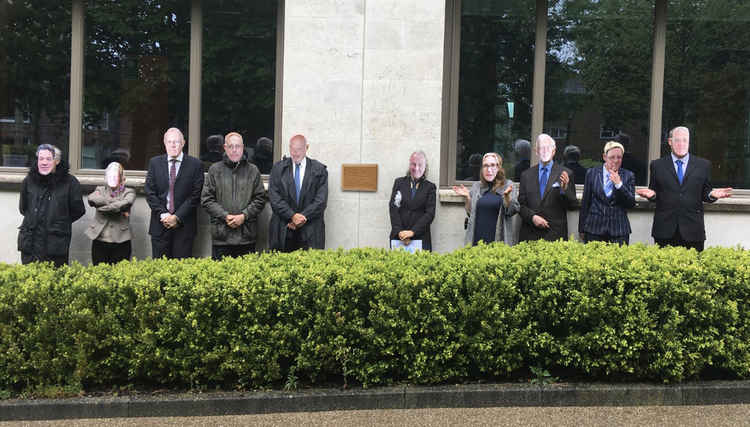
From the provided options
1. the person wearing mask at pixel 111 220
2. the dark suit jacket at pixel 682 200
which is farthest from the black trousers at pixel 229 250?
the dark suit jacket at pixel 682 200

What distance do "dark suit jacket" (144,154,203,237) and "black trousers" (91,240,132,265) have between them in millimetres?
403

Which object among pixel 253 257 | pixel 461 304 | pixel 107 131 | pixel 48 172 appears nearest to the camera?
pixel 461 304

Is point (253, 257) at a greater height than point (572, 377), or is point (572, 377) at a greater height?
point (253, 257)

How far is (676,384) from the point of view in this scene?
19.4 ft

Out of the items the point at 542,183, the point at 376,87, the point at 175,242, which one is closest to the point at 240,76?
the point at 376,87

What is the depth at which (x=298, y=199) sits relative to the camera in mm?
8969

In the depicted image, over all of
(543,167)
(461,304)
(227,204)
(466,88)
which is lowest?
(461,304)

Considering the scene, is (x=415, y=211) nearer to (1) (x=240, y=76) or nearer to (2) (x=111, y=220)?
(1) (x=240, y=76)

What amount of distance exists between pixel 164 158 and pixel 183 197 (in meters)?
0.59

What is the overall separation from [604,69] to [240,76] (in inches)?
195

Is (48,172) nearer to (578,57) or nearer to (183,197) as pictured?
(183,197)

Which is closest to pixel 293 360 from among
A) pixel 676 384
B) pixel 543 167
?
pixel 676 384

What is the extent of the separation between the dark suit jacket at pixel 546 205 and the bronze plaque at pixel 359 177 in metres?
1.90

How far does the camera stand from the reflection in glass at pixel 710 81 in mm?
9945
